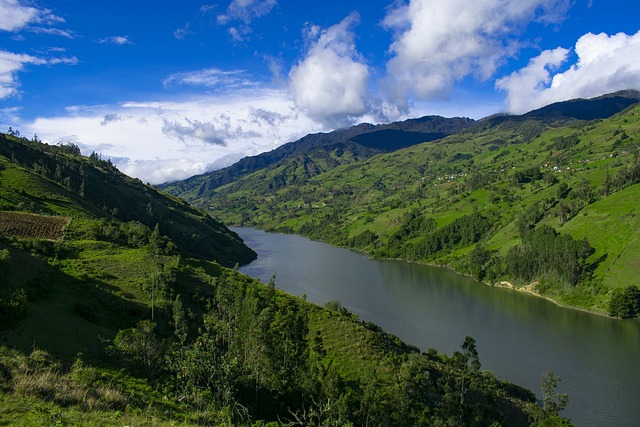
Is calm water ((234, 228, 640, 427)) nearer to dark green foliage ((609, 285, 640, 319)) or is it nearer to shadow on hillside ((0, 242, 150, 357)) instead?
dark green foliage ((609, 285, 640, 319))

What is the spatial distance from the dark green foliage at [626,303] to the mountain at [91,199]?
122 meters

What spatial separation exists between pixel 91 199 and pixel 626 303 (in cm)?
15939

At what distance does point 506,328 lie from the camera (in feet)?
308

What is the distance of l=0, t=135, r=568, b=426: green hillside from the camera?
20.0m

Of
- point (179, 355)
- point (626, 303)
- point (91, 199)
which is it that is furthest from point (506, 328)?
point (91, 199)

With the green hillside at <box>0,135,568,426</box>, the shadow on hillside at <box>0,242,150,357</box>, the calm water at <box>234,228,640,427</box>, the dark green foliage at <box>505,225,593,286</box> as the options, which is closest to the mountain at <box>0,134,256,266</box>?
the green hillside at <box>0,135,568,426</box>

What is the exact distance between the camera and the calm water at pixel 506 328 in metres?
64.2

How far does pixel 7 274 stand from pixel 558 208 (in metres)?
185

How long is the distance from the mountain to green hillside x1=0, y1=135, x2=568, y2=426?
19.2 ft

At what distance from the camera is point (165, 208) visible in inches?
6865

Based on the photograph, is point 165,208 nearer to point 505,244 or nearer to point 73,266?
point 73,266

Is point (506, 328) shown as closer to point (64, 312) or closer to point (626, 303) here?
point (626, 303)

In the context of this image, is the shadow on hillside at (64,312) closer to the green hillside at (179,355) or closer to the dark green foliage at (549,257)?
the green hillside at (179,355)

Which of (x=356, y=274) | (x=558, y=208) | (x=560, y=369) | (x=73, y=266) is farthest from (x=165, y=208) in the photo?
(x=558, y=208)
